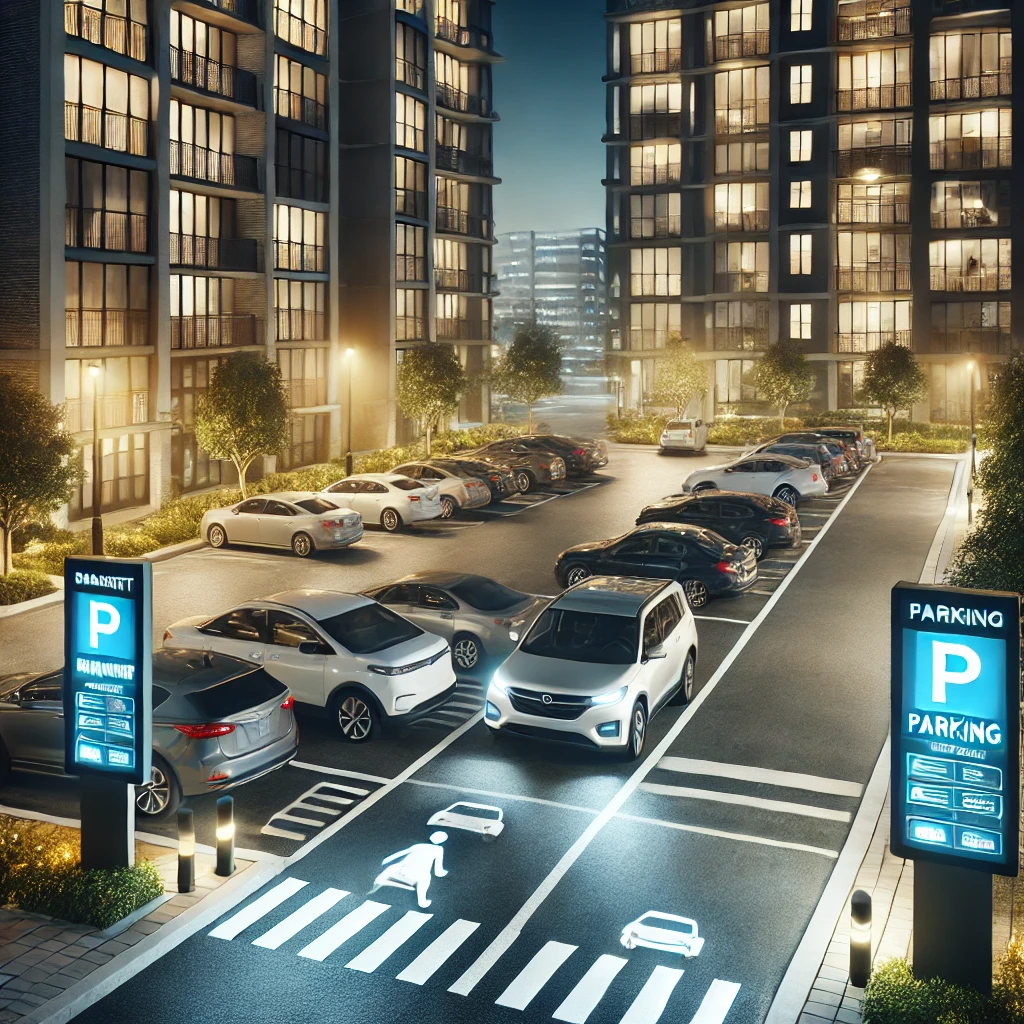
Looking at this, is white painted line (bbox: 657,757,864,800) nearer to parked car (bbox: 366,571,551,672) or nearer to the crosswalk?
parked car (bbox: 366,571,551,672)

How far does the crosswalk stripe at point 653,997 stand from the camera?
32.6ft

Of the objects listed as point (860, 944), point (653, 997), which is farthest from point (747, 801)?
point (653, 997)

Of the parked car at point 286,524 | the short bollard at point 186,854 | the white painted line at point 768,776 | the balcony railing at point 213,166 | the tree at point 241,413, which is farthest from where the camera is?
the balcony railing at point 213,166

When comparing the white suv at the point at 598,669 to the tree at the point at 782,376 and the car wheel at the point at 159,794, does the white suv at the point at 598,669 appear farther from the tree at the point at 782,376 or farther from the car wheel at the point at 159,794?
the tree at the point at 782,376

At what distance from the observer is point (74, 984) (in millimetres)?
10289

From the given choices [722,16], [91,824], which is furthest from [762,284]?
[91,824]

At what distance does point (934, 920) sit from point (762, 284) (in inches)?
2528

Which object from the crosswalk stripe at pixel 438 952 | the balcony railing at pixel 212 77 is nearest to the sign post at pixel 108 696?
the crosswalk stripe at pixel 438 952

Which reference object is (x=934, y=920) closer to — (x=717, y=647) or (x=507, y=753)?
(x=507, y=753)

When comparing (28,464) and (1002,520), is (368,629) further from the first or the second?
(28,464)

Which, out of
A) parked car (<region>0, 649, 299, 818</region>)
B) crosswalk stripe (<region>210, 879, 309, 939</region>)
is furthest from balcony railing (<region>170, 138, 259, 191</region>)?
crosswalk stripe (<region>210, 879, 309, 939</region>)

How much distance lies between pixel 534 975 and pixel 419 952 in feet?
3.48

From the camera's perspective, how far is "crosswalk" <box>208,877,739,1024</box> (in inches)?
400

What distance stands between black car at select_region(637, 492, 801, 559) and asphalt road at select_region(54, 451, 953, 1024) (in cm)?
843
